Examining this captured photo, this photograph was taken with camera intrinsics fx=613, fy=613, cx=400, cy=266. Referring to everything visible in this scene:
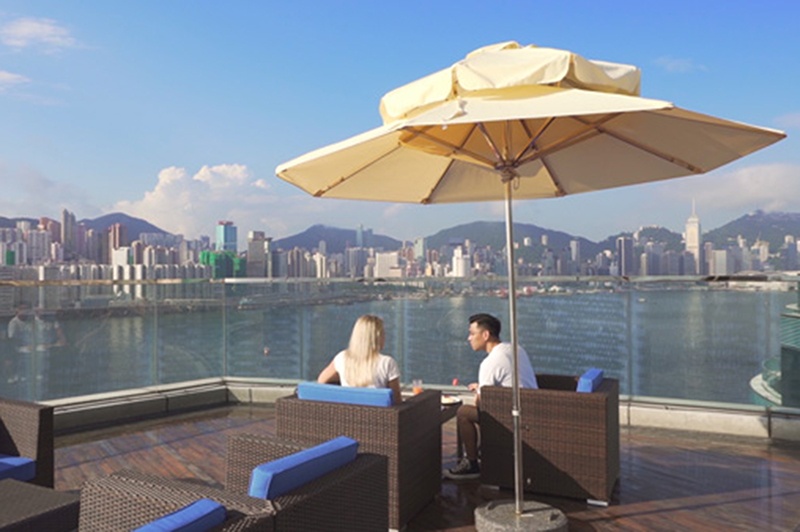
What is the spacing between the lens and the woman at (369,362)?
376cm

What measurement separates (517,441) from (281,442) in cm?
127

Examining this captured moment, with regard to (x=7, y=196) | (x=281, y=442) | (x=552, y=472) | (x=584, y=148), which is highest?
(x=7, y=196)

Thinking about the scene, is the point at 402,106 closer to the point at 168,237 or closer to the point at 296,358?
the point at 296,358

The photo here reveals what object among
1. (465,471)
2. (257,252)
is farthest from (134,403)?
(257,252)

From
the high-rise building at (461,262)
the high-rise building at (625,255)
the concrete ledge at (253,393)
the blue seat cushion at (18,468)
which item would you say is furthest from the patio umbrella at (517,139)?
the high-rise building at (461,262)

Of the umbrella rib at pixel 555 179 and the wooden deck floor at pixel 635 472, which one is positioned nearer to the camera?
the wooden deck floor at pixel 635 472

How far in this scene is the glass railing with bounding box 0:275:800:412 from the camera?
571 cm

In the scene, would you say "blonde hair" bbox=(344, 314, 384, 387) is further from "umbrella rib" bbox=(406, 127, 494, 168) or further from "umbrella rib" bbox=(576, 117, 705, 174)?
"umbrella rib" bbox=(576, 117, 705, 174)

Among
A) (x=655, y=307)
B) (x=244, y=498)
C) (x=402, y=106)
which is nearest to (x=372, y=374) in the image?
(x=402, y=106)

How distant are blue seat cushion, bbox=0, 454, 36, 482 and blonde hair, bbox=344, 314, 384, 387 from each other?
177cm

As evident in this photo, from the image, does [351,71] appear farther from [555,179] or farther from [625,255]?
[555,179]

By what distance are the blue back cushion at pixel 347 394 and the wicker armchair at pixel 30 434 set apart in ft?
4.54

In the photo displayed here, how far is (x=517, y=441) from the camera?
10.6 feet

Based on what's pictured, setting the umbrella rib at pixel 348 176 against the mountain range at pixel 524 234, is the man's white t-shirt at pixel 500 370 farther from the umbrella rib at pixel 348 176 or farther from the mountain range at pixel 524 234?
the umbrella rib at pixel 348 176
